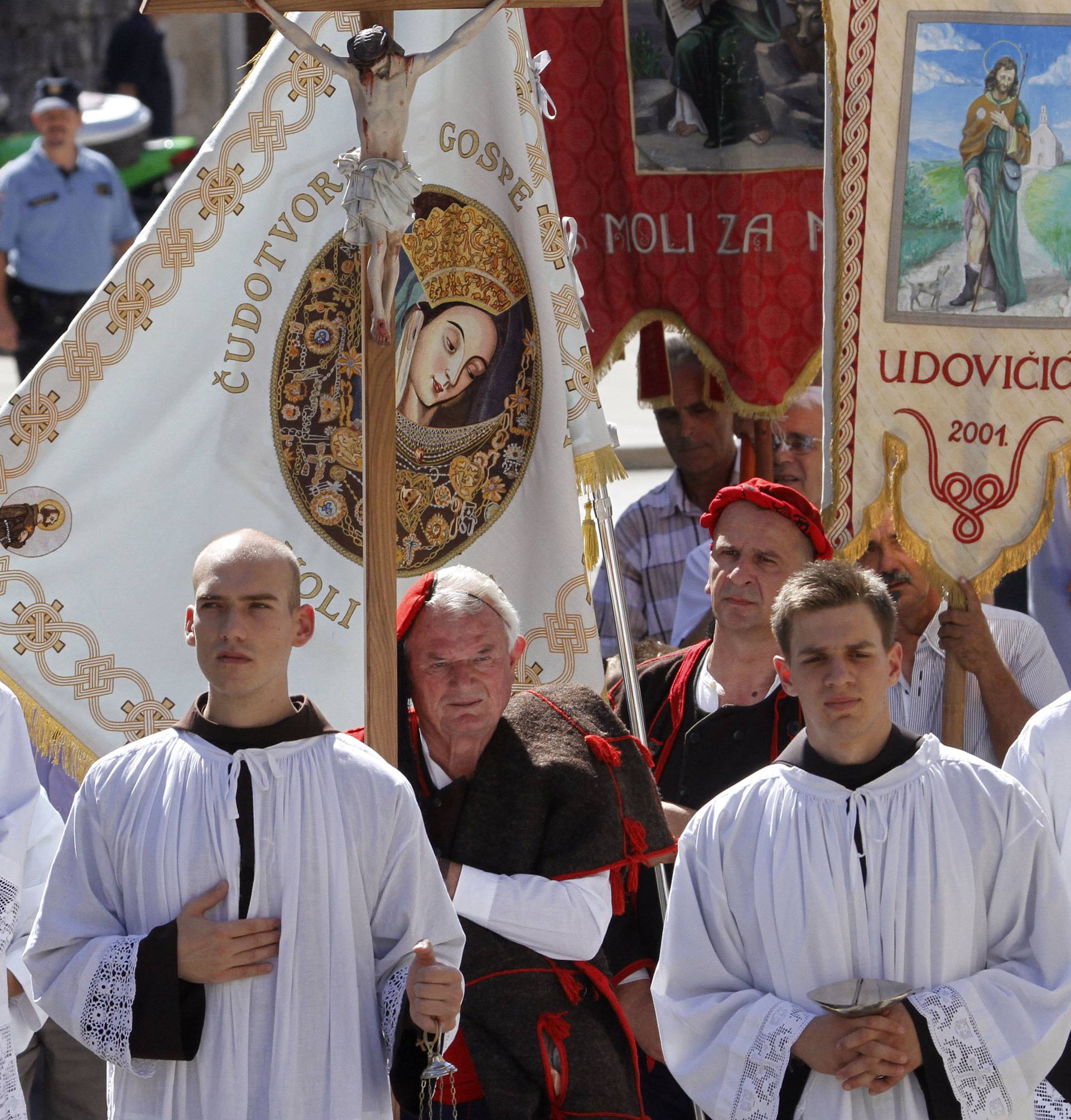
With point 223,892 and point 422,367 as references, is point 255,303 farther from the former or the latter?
point 223,892

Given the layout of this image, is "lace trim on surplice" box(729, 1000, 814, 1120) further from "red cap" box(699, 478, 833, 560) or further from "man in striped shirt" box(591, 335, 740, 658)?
"man in striped shirt" box(591, 335, 740, 658)

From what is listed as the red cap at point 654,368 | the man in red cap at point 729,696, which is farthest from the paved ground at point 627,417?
the man in red cap at point 729,696

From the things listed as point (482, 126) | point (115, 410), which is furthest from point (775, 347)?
point (115, 410)

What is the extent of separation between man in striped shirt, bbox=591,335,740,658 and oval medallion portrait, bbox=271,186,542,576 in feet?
3.82

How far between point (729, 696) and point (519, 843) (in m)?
0.81

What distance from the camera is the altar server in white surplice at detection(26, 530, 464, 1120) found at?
2.81 m

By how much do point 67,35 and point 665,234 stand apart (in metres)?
16.5

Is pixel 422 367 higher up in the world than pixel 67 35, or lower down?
lower down

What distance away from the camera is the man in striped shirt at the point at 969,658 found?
4.41m

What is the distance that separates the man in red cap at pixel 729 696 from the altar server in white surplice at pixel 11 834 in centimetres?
120

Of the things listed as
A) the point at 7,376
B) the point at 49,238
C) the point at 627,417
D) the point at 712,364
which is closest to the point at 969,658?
the point at 712,364

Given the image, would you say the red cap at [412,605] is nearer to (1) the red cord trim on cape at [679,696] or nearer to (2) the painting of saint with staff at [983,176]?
(1) the red cord trim on cape at [679,696]

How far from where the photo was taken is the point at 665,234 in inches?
209

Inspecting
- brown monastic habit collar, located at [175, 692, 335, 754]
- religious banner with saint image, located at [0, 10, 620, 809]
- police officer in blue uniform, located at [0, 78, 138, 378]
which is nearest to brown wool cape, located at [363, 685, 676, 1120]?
brown monastic habit collar, located at [175, 692, 335, 754]
